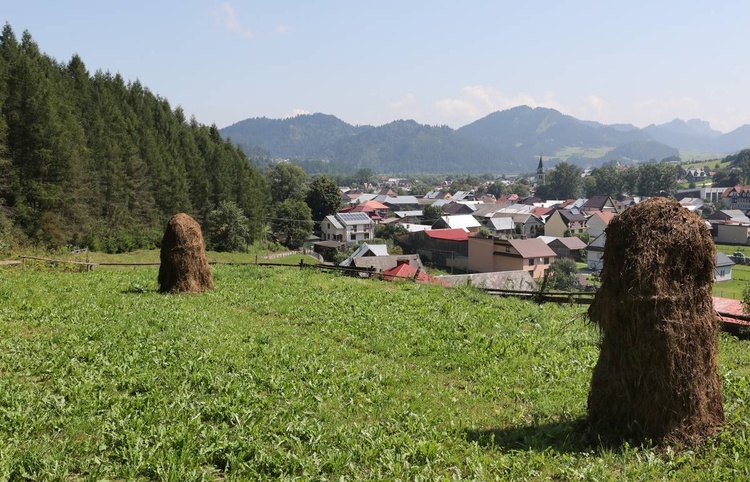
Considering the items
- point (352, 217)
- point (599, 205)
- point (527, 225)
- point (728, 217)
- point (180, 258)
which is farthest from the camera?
point (599, 205)

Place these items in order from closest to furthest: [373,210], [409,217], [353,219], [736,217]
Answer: [353,219], [736,217], [409,217], [373,210]

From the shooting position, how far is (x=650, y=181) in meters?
153

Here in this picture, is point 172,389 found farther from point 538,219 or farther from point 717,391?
point 538,219

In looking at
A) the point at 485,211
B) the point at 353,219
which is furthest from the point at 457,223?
the point at 485,211

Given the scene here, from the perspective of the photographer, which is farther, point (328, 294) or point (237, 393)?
point (328, 294)

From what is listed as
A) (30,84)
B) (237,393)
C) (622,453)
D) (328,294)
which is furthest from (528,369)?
(30,84)

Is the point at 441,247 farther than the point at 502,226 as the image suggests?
No

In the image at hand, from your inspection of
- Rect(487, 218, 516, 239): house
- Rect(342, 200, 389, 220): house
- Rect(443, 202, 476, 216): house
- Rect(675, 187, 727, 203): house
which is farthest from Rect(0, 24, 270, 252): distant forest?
Rect(675, 187, 727, 203): house

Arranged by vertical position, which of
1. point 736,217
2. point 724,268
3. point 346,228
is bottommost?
point 724,268

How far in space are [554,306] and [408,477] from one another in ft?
37.7

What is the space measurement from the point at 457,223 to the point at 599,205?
4791 centimetres

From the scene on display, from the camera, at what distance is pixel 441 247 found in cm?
6719

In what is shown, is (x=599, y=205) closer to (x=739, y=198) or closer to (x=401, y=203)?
(x=739, y=198)

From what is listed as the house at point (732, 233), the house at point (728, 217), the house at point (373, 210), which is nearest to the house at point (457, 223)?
the house at point (373, 210)
